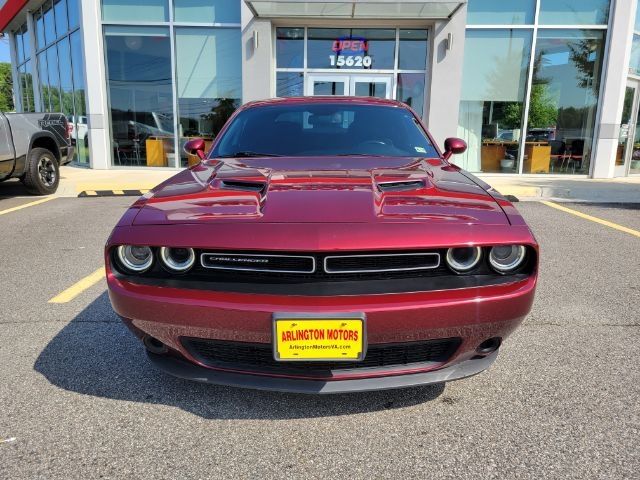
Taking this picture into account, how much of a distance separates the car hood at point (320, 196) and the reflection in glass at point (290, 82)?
32.0 feet

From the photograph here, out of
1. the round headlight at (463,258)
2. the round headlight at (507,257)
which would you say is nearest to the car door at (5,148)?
the round headlight at (463,258)

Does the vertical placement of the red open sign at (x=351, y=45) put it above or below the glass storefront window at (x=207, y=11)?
below

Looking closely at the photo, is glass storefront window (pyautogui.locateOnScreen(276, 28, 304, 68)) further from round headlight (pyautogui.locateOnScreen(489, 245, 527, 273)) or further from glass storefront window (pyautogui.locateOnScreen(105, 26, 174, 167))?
round headlight (pyautogui.locateOnScreen(489, 245, 527, 273))

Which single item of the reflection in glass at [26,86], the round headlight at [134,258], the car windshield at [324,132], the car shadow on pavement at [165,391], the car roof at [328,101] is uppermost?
the reflection in glass at [26,86]

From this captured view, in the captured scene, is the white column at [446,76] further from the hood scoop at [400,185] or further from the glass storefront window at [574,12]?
the hood scoop at [400,185]

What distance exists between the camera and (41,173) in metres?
8.37

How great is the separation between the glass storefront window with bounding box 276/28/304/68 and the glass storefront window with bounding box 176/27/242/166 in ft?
3.16

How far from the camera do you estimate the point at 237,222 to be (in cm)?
194

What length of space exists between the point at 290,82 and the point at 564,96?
656 centimetres

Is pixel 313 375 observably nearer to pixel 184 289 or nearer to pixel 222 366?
pixel 222 366

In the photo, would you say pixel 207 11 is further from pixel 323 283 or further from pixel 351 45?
pixel 323 283

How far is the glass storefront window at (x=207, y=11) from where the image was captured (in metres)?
11.6

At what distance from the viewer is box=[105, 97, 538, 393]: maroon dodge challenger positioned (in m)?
1.85

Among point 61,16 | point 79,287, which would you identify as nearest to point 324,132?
point 79,287
